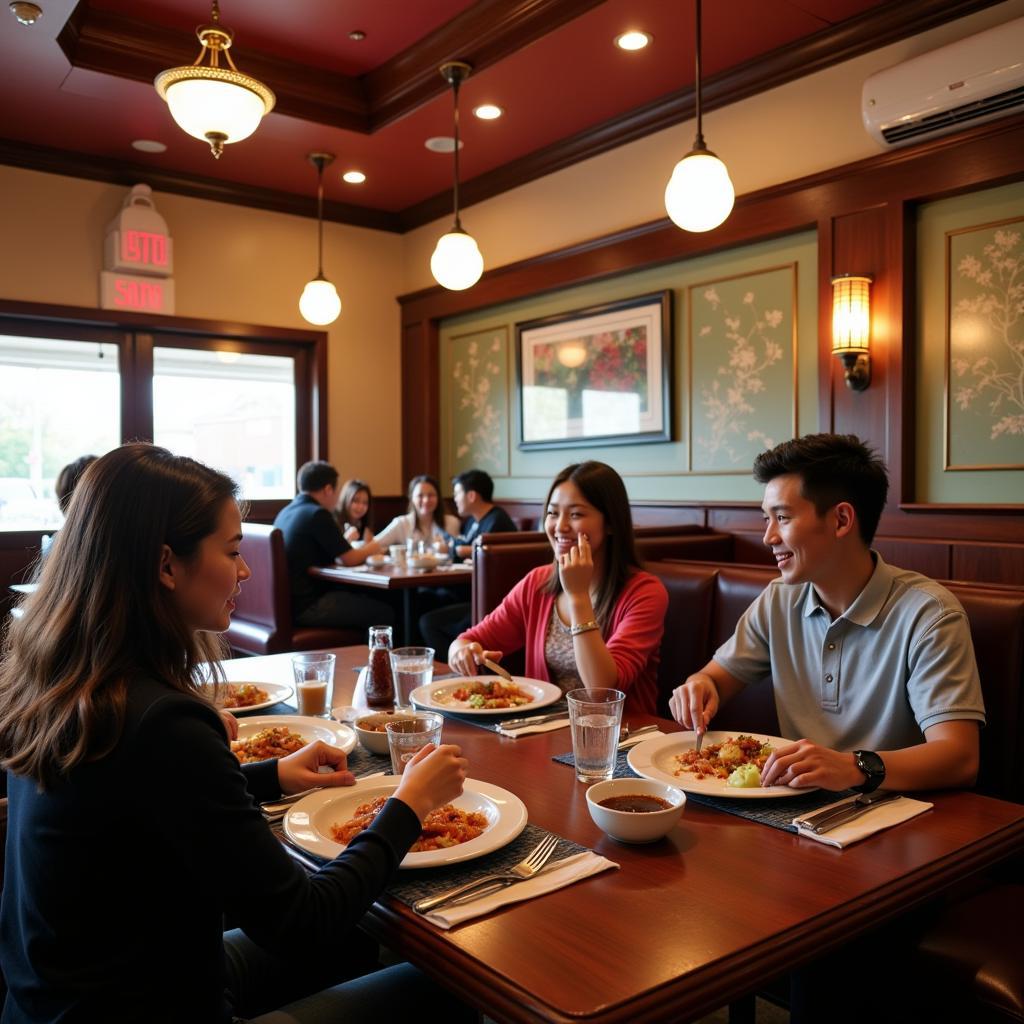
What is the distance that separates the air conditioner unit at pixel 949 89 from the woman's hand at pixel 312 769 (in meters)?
3.32

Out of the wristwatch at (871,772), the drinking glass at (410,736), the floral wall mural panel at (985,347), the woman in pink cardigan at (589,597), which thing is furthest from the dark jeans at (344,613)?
the wristwatch at (871,772)

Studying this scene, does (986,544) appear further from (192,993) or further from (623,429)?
(192,993)

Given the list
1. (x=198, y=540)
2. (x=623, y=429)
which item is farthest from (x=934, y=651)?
(x=623, y=429)

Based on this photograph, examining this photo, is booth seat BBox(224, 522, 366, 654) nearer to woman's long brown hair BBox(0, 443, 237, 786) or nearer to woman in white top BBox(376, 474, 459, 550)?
woman in white top BBox(376, 474, 459, 550)

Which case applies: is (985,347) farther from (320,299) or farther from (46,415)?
(46,415)

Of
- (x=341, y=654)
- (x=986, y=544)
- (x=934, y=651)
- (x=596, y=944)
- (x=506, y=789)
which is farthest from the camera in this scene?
(x=986, y=544)

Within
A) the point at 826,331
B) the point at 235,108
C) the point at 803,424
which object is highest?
the point at 235,108

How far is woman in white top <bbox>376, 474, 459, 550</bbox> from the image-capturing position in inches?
224

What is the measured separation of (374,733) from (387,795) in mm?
236

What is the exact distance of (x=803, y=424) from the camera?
13.8 ft

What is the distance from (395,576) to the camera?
13.7ft

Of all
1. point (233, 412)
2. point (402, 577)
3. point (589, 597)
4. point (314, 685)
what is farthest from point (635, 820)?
point (233, 412)

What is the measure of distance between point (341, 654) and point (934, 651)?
5.05ft

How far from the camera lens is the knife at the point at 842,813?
1205 mm
